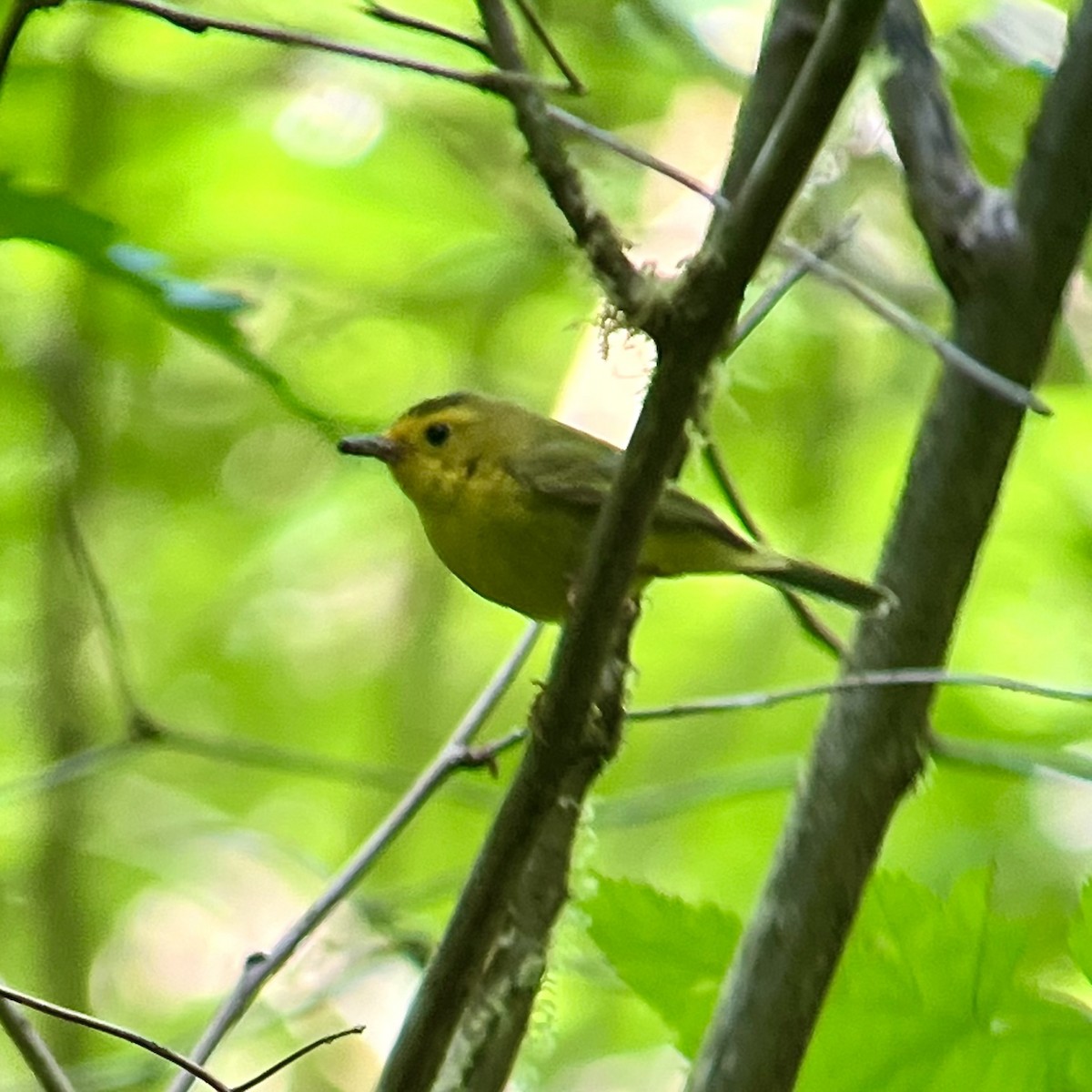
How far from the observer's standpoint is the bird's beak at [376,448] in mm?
2229

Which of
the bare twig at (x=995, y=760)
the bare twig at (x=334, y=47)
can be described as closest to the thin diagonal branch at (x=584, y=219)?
the bare twig at (x=334, y=47)

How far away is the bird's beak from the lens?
223 centimetres

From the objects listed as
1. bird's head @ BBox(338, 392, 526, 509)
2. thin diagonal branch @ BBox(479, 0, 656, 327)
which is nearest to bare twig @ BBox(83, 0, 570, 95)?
thin diagonal branch @ BBox(479, 0, 656, 327)

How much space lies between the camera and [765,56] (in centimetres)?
133

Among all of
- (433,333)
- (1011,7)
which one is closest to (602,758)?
(1011,7)

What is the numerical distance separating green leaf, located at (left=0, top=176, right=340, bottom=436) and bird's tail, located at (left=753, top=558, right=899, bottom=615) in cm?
57

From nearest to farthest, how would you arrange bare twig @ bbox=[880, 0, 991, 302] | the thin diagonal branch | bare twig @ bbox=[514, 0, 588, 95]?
the thin diagonal branch → bare twig @ bbox=[514, 0, 588, 95] → bare twig @ bbox=[880, 0, 991, 302]

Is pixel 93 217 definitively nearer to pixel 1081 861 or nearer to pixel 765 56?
pixel 765 56

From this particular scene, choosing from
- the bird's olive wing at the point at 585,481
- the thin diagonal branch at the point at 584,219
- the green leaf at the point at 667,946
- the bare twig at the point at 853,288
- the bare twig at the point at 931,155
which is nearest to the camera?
the thin diagonal branch at the point at 584,219

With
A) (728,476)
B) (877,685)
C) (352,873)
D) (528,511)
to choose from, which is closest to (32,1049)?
(352,873)

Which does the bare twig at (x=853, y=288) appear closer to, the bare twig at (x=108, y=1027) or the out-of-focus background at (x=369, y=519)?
the bare twig at (x=108, y=1027)

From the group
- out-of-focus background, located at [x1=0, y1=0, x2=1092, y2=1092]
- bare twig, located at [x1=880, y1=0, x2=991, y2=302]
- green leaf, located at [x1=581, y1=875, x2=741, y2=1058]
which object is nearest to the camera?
green leaf, located at [x1=581, y1=875, x2=741, y2=1058]

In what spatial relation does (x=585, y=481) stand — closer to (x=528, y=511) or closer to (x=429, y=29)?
(x=528, y=511)

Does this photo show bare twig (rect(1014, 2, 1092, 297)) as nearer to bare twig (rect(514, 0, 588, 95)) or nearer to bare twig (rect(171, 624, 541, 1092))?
bare twig (rect(514, 0, 588, 95))
